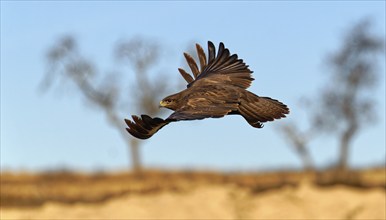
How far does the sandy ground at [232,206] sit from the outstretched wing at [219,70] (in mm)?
9291

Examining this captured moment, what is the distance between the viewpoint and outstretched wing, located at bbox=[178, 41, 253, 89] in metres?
11.5

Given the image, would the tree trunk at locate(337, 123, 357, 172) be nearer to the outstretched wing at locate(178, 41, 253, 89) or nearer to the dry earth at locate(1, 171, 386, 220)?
→ the dry earth at locate(1, 171, 386, 220)

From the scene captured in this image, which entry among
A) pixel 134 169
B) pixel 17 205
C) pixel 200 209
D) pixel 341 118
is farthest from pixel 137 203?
pixel 341 118

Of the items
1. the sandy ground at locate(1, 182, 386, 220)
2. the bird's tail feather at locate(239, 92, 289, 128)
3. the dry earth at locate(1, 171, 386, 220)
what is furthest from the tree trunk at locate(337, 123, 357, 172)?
the bird's tail feather at locate(239, 92, 289, 128)

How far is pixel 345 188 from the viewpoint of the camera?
78.2ft

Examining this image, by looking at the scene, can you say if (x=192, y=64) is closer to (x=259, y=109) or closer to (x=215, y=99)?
(x=259, y=109)

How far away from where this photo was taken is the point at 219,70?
12.0m

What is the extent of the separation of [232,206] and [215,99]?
12.7 metres

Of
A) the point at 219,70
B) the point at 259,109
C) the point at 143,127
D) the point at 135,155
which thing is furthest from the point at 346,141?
the point at 143,127

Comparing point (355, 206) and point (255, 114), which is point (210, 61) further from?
point (355, 206)

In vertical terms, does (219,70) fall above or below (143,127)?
above

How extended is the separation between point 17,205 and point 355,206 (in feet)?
29.1

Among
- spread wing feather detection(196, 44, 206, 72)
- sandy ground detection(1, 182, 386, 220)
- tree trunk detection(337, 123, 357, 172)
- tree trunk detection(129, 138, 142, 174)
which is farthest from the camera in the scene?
tree trunk detection(129, 138, 142, 174)

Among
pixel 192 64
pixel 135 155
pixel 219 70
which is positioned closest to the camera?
pixel 219 70
